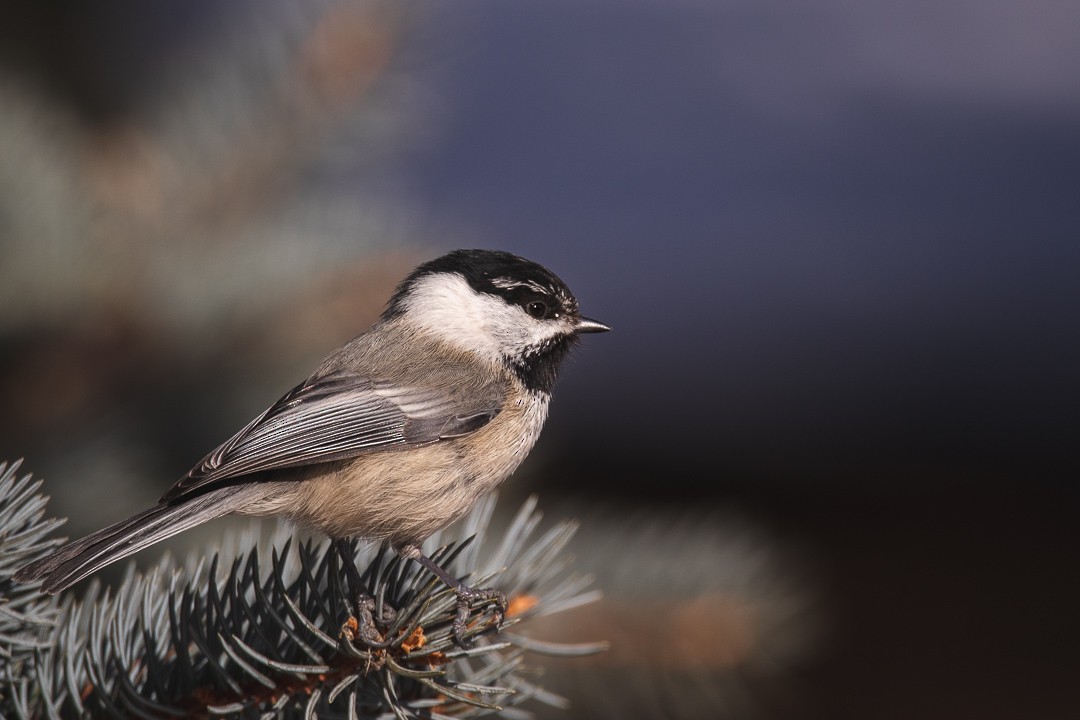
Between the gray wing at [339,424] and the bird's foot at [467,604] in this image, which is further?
the gray wing at [339,424]

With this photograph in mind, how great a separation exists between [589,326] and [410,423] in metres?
0.38

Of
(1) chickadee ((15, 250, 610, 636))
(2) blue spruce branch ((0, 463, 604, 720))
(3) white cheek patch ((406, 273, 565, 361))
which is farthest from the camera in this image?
(3) white cheek patch ((406, 273, 565, 361))

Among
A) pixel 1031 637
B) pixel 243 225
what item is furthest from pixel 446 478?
pixel 1031 637

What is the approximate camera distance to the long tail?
30.8 inches

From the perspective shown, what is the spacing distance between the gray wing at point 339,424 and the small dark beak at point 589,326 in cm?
21

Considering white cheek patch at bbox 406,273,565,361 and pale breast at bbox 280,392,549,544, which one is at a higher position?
white cheek patch at bbox 406,273,565,361

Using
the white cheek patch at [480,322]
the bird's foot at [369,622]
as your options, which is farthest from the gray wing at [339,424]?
the bird's foot at [369,622]

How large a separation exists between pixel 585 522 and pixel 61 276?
2.51 feet

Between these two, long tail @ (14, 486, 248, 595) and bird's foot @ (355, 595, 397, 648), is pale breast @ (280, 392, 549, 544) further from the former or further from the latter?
bird's foot @ (355, 595, 397, 648)

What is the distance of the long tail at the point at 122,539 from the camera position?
2.57ft

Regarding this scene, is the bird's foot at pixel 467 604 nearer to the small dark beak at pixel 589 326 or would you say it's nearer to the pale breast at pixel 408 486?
the pale breast at pixel 408 486

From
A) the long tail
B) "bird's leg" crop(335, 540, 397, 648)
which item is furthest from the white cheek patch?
"bird's leg" crop(335, 540, 397, 648)

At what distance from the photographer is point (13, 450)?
118cm

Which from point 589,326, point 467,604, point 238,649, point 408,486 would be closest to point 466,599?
point 467,604
